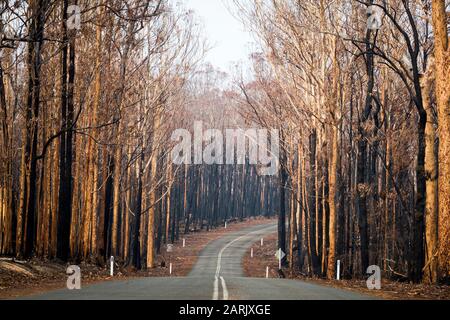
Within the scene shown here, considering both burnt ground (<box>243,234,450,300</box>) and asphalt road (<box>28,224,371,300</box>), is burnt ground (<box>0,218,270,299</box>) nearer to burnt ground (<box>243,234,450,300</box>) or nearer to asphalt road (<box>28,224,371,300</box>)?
asphalt road (<box>28,224,371,300</box>)

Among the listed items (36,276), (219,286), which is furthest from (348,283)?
(36,276)

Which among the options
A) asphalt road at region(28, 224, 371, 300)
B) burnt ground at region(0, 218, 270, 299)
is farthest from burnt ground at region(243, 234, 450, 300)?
burnt ground at region(0, 218, 270, 299)

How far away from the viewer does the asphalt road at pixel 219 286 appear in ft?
44.1

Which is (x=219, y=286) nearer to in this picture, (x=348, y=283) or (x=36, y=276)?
(x=36, y=276)

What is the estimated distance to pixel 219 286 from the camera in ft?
57.0

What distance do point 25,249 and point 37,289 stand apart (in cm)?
602

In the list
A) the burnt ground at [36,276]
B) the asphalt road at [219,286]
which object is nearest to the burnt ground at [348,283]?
the asphalt road at [219,286]

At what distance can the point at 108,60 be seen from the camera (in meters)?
28.0

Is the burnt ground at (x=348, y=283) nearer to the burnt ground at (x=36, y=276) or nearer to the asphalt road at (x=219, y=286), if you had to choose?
the asphalt road at (x=219, y=286)

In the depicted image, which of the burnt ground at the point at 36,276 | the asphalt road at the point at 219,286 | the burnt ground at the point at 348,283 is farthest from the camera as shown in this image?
the burnt ground at the point at 36,276

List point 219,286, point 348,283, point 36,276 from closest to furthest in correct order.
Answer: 1. point 219,286
2. point 36,276
3. point 348,283

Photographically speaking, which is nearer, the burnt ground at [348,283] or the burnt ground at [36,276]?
the burnt ground at [348,283]
